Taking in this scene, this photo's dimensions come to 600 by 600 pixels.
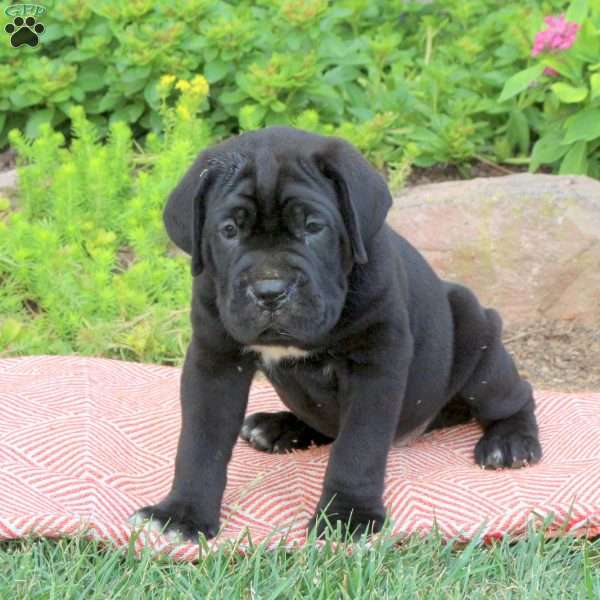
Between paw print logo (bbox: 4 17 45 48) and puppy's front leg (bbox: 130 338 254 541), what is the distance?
3.89 metres

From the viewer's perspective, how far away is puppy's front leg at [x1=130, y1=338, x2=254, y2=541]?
10.8 feet

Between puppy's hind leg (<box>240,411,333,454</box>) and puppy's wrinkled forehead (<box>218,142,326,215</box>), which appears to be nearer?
puppy's wrinkled forehead (<box>218,142,326,215</box>)

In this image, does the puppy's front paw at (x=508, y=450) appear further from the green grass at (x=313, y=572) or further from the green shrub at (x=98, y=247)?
the green shrub at (x=98, y=247)

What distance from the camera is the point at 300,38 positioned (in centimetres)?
647

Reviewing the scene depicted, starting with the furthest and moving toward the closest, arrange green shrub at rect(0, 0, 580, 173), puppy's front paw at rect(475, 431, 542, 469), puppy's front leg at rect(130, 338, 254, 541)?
green shrub at rect(0, 0, 580, 173) < puppy's front paw at rect(475, 431, 542, 469) < puppy's front leg at rect(130, 338, 254, 541)

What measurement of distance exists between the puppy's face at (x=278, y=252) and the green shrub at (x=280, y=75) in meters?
3.00

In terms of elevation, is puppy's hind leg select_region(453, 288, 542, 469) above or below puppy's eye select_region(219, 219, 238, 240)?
below

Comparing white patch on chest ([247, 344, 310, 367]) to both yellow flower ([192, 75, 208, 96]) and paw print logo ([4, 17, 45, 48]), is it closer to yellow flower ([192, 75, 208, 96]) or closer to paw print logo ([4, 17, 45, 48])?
yellow flower ([192, 75, 208, 96])

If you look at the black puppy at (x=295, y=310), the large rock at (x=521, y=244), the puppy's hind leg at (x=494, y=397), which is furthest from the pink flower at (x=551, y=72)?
the black puppy at (x=295, y=310)

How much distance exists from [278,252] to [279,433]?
1144 millimetres

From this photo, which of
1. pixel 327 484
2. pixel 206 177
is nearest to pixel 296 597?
pixel 327 484

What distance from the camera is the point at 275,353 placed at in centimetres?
335

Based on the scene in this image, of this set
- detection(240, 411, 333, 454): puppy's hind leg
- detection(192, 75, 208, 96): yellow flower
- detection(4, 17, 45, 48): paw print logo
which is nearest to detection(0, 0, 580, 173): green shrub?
detection(4, 17, 45, 48): paw print logo

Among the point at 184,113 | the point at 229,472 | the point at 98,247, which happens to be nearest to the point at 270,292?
the point at 229,472
